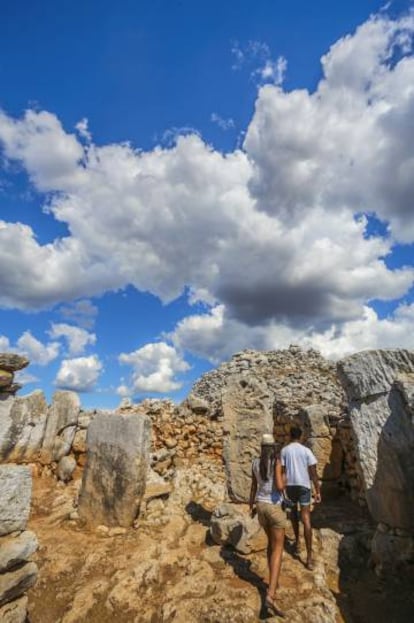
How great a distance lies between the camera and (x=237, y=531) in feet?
18.1

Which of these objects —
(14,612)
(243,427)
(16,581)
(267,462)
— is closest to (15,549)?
(16,581)

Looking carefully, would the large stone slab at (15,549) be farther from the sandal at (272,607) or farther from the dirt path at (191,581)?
the sandal at (272,607)

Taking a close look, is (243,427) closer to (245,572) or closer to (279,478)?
(245,572)

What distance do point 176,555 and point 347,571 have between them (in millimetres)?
2360

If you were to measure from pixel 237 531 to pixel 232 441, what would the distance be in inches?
75.5

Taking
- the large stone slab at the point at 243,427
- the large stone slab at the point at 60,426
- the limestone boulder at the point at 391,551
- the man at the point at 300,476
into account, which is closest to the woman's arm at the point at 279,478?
the man at the point at 300,476

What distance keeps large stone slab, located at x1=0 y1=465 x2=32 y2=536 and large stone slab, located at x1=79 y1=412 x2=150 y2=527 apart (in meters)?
3.34

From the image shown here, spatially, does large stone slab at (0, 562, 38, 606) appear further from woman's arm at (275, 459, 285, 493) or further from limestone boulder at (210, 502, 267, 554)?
limestone boulder at (210, 502, 267, 554)

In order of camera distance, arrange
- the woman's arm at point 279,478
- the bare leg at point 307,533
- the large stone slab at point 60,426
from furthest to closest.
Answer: the large stone slab at point 60,426 < the bare leg at point 307,533 < the woman's arm at point 279,478

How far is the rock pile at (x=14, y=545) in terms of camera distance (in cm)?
340

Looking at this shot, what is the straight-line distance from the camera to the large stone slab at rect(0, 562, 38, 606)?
339cm

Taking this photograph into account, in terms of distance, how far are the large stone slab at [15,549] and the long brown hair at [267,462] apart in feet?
8.47

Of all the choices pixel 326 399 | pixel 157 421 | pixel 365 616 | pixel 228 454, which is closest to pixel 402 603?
pixel 365 616

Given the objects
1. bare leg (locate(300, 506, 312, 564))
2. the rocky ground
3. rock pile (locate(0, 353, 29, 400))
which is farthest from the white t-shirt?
rock pile (locate(0, 353, 29, 400))
